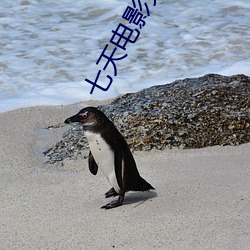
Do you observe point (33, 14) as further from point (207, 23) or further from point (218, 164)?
point (218, 164)

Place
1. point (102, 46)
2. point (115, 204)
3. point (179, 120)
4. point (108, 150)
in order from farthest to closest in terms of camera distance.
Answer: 1. point (102, 46)
2. point (179, 120)
3. point (115, 204)
4. point (108, 150)

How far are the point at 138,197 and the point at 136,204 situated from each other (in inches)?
5.6

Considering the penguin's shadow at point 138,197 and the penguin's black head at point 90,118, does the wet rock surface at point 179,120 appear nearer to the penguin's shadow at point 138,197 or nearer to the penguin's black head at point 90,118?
the penguin's shadow at point 138,197

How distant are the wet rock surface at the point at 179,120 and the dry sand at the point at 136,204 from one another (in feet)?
0.33

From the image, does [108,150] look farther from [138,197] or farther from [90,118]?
[138,197]

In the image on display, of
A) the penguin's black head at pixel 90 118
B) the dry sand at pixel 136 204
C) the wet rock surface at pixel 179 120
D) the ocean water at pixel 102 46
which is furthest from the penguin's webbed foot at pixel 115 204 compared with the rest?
the ocean water at pixel 102 46

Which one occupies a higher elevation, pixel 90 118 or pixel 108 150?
pixel 90 118

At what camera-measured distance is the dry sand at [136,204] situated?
3.48 meters

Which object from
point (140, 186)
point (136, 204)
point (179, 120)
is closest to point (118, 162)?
point (140, 186)

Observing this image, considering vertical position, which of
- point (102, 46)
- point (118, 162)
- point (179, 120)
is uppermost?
point (118, 162)

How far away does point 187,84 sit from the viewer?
575cm

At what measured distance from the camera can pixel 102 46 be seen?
352 inches

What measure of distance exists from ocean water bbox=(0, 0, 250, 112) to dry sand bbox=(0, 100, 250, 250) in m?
1.96

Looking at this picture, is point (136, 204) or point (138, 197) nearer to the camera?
point (136, 204)
